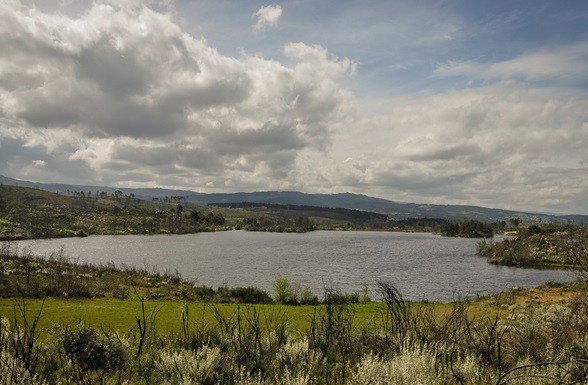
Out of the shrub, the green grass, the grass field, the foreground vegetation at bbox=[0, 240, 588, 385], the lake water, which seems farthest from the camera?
the lake water

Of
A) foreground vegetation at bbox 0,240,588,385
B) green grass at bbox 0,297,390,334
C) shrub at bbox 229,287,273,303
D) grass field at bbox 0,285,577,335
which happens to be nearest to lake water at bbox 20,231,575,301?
shrub at bbox 229,287,273,303

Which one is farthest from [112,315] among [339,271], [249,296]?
[339,271]

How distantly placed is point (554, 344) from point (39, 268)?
3599cm

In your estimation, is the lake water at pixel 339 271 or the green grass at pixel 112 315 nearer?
the green grass at pixel 112 315

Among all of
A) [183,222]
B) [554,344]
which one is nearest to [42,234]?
[183,222]

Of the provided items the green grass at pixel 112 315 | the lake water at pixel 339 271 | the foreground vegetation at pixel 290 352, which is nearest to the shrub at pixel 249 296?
the lake water at pixel 339 271

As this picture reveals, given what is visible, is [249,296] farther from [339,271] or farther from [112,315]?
[339,271]

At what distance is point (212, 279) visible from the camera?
1762 inches

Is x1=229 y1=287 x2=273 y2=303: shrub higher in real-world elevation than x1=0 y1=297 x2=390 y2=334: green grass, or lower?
lower

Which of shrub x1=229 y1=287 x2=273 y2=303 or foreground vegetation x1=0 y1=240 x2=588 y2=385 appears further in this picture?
shrub x1=229 y1=287 x2=273 y2=303

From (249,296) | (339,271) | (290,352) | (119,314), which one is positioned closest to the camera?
(290,352)

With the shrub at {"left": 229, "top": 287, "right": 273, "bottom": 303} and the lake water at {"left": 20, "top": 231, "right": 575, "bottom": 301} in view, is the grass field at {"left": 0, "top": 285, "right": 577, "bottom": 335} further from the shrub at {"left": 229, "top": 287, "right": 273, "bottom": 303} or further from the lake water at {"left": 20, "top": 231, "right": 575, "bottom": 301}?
the lake water at {"left": 20, "top": 231, "right": 575, "bottom": 301}

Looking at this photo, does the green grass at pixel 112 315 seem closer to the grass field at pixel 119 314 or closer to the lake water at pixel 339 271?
the grass field at pixel 119 314

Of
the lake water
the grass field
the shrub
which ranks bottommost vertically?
the lake water
